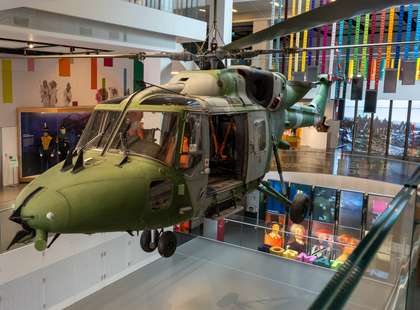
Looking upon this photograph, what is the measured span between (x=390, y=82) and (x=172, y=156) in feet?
41.2

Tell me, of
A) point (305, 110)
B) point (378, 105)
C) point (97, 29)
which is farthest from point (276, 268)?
point (378, 105)

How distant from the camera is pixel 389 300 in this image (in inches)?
72.5

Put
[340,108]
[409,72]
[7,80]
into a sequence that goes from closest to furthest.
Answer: [7,80], [409,72], [340,108]

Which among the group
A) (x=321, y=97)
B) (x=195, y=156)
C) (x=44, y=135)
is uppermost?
(x=321, y=97)

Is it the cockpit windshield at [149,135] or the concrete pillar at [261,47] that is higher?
the concrete pillar at [261,47]

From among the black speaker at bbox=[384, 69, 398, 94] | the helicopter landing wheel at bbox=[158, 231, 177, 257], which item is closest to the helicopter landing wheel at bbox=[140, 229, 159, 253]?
the helicopter landing wheel at bbox=[158, 231, 177, 257]

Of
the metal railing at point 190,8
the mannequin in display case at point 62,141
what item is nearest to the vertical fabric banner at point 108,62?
the mannequin in display case at point 62,141

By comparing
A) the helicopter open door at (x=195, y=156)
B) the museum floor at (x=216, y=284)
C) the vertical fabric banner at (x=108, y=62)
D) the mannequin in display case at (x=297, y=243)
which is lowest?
the museum floor at (x=216, y=284)

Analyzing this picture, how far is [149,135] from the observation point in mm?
3701

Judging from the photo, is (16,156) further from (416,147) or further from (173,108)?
(416,147)

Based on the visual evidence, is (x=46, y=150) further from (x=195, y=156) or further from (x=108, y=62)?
(x=195, y=156)

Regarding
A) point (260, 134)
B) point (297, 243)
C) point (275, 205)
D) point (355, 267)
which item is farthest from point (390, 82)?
point (355, 267)

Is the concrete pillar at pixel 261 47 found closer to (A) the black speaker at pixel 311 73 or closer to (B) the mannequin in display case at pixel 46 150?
(A) the black speaker at pixel 311 73

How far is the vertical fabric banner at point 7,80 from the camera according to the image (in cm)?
949
